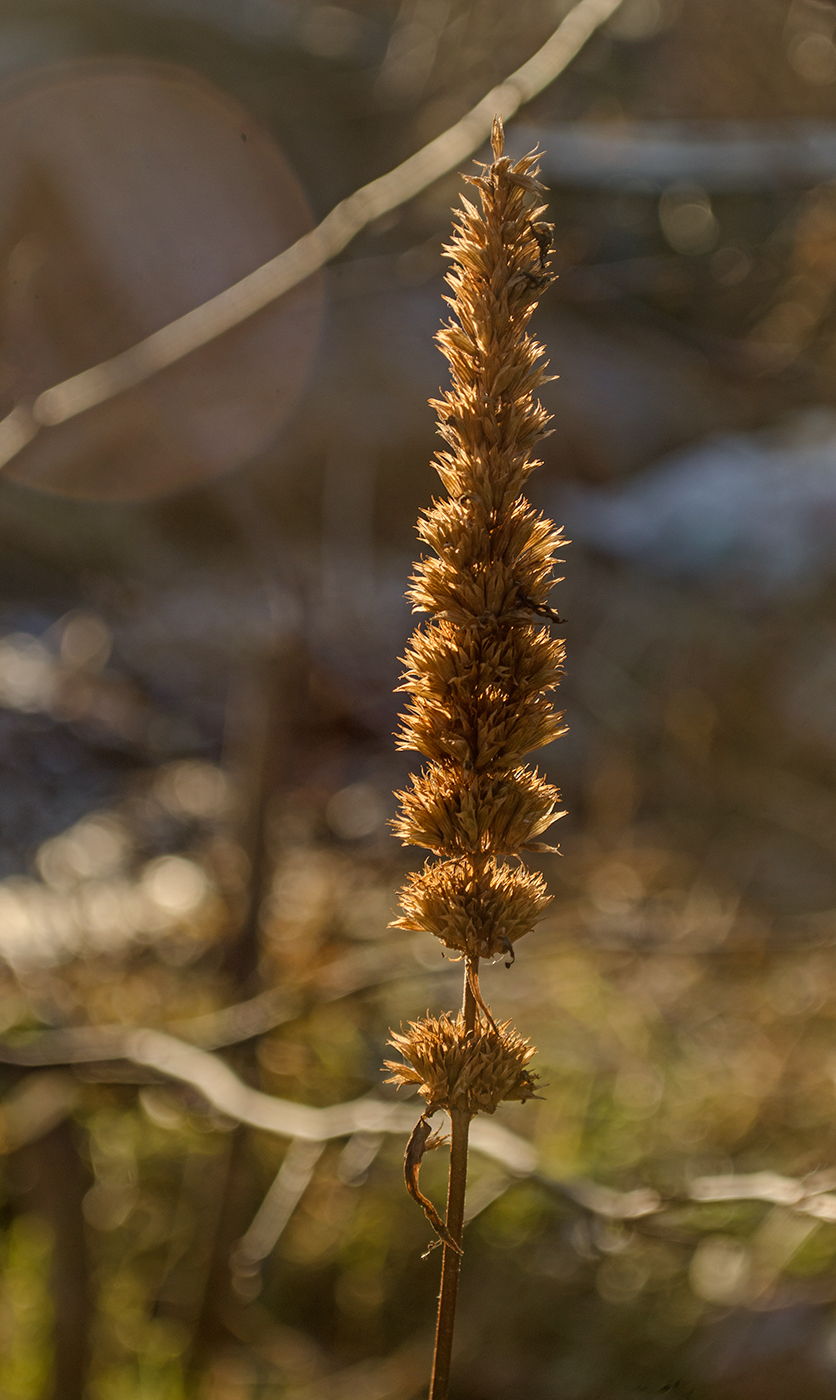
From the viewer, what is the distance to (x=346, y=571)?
5.91 metres

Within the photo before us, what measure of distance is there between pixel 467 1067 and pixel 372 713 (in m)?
5.17

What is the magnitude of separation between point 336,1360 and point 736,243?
772 centimetres

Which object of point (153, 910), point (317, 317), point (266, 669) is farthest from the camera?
point (317, 317)

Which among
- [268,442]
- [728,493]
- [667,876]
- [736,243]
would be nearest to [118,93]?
[268,442]

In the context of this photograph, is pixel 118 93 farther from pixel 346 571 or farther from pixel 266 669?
pixel 266 669

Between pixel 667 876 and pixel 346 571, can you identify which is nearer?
pixel 667 876

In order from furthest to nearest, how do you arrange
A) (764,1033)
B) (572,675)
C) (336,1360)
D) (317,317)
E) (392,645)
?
(317,317) → (392,645) → (572,675) → (764,1033) → (336,1360)

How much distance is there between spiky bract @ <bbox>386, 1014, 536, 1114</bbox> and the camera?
44 centimetres

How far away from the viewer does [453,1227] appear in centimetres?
42

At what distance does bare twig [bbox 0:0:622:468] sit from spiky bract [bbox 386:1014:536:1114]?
2.97 feet

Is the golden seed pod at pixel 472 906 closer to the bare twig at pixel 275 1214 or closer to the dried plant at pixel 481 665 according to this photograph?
the dried plant at pixel 481 665

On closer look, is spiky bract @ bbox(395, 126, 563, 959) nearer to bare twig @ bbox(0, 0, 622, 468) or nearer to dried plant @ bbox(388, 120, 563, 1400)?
dried plant @ bbox(388, 120, 563, 1400)

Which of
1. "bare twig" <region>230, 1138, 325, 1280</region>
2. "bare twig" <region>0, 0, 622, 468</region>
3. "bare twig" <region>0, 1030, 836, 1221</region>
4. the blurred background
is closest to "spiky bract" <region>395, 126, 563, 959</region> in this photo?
the blurred background

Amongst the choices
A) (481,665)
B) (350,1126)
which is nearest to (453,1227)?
(481,665)
